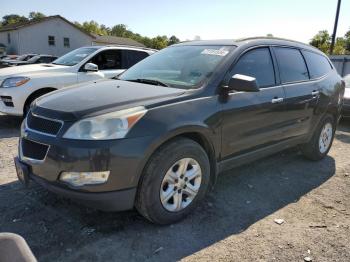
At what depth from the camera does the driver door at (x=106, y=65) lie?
7.56m

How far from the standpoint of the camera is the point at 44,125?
3.17 meters

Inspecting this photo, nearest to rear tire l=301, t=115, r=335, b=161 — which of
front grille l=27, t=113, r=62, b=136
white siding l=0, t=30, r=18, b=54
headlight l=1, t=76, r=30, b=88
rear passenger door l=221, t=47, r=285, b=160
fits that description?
rear passenger door l=221, t=47, r=285, b=160

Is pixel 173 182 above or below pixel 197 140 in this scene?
below

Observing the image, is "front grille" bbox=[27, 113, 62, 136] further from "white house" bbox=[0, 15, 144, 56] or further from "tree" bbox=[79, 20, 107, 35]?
"tree" bbox=[79, 20, 107, 35]

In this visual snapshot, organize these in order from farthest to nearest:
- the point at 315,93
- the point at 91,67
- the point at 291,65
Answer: the point at 91,67
the point at 315,93
the point at 291,65

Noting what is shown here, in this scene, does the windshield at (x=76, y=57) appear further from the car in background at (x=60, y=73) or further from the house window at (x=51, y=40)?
the house window at (x=51, y=40)

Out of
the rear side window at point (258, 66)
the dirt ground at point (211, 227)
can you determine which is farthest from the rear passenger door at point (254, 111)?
the dirt ground at point (211, 227)

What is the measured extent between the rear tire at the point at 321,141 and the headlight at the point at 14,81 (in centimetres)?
509

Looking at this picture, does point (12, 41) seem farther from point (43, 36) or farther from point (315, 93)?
point (315, 93)

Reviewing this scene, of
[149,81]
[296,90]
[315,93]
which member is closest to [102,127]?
[149,81]

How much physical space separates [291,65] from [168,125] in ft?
7.98

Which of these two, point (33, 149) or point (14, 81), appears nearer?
point (33, 149)

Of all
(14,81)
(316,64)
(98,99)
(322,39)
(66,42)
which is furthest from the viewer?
(66,42)

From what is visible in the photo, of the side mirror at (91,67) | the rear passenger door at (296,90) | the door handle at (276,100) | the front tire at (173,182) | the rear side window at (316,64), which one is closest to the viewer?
the front tire at (173,182)
